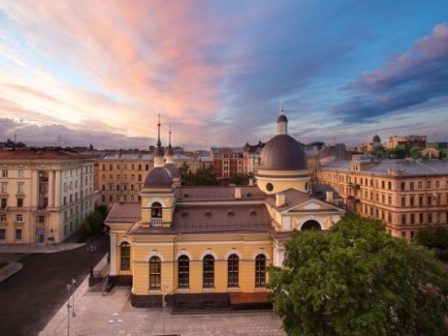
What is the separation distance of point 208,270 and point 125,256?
9.05m

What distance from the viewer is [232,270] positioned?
97.9 feet

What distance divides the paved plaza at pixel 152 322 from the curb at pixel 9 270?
1157 centimetres

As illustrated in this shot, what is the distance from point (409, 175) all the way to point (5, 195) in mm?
55649

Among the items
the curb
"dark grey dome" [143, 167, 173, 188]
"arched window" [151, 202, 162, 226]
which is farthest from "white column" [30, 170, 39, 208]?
"arched window" [151, 202, 162, 226]

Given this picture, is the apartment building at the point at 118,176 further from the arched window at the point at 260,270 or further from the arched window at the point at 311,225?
the arched window at the point at 311,225

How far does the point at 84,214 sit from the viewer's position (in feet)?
191

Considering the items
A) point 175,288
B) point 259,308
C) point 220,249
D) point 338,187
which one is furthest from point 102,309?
point 338,187

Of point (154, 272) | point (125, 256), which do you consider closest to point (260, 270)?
point (154, 272)

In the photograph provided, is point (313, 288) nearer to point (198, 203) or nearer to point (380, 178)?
point (198, 203)

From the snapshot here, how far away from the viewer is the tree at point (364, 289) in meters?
15.9

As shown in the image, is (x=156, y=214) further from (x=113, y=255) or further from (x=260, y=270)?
(x=260, y=270)

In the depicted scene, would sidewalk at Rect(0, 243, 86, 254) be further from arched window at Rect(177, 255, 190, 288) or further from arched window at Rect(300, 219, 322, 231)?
arched window at Rect(300, 219, 322, 231)

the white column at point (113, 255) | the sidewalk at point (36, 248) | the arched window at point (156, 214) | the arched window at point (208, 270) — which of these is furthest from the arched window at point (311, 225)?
the sidewalk at point (36, 248)

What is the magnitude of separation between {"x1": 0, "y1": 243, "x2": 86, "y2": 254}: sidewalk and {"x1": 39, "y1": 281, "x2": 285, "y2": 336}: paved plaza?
61.3 ft
